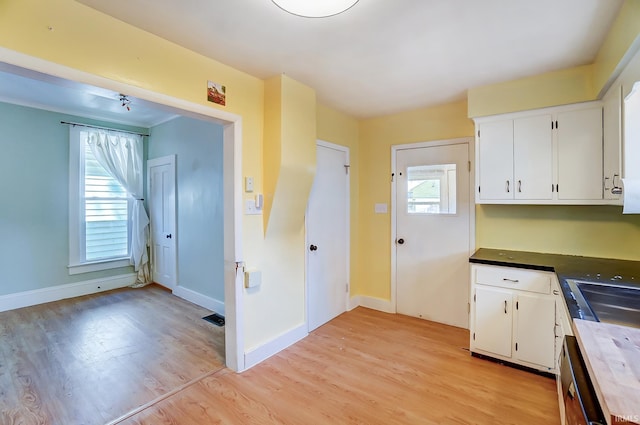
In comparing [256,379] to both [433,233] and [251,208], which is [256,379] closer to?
[251,208]

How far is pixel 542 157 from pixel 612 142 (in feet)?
1.50

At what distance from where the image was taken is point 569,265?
2.24 m

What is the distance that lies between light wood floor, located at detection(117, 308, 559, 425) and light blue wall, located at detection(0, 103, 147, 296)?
3.29 metres

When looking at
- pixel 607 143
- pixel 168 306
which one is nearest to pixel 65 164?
pixel 168 306

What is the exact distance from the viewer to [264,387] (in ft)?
7.27

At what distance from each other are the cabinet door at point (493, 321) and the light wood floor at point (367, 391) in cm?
16

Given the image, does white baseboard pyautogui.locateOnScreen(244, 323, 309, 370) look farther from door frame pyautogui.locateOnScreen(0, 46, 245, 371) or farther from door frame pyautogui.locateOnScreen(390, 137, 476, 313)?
door frame pyautogui.locateOnScreen(390, 137, 476, 313)

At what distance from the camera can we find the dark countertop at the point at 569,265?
1812 millimetres

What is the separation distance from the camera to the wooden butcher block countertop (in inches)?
28.5

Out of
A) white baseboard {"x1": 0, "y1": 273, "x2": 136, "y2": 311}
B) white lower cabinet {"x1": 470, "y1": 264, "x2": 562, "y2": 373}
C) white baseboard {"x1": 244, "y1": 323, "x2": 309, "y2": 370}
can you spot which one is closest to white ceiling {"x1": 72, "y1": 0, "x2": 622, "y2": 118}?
white lower cabinet {"x1": 470, "y1": 264, "x2": 562, "y2": 373}

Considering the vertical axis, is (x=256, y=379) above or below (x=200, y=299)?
below

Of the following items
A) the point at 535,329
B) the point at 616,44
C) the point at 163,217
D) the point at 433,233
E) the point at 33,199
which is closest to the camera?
the point at 616,44

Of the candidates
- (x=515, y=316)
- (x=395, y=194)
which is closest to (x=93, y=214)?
(x=395, y=194)

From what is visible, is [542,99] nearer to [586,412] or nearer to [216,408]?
[586,412]
